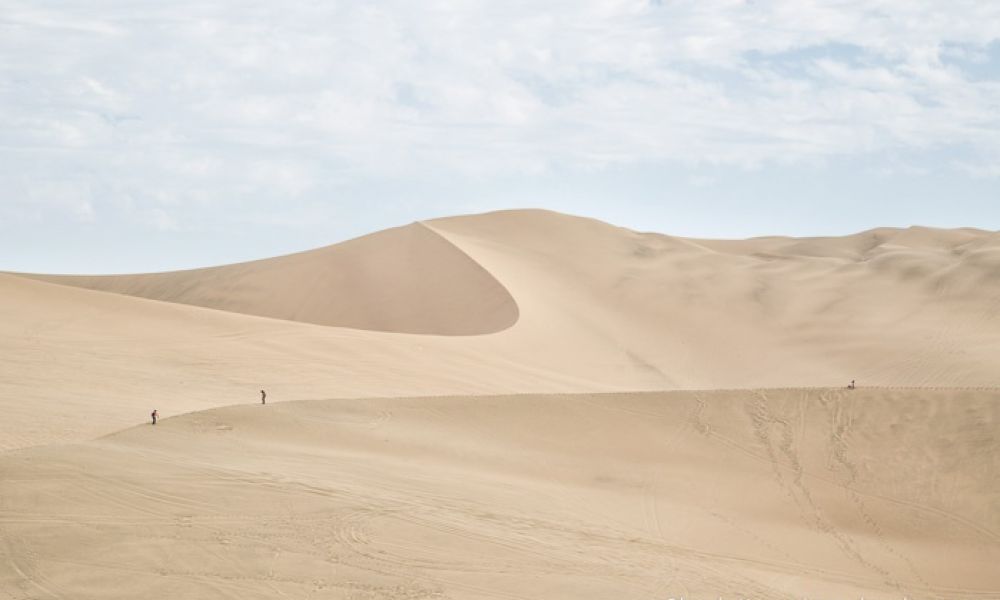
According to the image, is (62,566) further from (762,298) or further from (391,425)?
(762,298)

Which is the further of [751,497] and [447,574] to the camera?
[751,497]

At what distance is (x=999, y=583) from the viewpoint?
13.5m

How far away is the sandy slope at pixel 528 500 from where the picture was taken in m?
11.2

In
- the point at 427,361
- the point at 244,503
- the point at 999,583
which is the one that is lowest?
the point at 999,583

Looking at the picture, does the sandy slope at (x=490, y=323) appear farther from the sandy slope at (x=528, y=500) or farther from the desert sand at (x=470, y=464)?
the sandy slope at (x=528, y=500)

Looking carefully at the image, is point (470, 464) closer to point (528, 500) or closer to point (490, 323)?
point (528, 500)

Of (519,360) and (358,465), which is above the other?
(519,360)

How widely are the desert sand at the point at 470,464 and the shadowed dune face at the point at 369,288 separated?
3236mm

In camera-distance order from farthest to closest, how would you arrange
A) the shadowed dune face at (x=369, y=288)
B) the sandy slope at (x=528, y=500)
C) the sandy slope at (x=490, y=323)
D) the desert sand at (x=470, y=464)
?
the shadowed dune face at (x=369, y=288), the sandy slope at (x=490, y=323), the desert sand at (x=470, y=464), the sandy slope at (x=528, y=500)

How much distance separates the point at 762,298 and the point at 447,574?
1246 inches

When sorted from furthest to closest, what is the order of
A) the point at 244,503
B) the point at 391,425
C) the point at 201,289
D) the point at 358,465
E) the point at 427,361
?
the point at 201,289
the point at 427,361
the point at 391,425
the point at 358,465
the point at 244,503

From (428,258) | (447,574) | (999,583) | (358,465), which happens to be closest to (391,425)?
(358,465)

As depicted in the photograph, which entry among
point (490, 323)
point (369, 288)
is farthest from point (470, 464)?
point (369, 288)

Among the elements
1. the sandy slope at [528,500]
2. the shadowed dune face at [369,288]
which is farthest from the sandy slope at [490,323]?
the sandy slope at [528,500]
